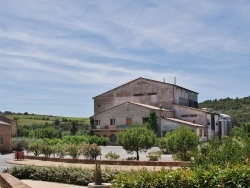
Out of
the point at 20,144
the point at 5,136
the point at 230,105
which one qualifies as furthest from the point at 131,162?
the point at 230,105

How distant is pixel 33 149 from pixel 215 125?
1343 inches

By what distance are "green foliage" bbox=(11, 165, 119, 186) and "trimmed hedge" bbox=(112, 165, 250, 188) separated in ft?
29.3

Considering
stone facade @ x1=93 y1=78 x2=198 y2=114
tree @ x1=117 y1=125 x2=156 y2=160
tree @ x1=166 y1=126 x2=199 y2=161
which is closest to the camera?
tree @ x1=166 y1=126 x2=199 y2=161

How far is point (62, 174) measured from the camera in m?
23.5

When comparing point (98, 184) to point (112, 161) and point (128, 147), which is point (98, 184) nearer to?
point (112, 161)

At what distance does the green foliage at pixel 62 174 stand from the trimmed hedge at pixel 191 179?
893 cm

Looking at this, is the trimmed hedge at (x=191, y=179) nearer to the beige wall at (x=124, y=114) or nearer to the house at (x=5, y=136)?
the house at (x=5, y=136)

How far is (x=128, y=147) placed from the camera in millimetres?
32625

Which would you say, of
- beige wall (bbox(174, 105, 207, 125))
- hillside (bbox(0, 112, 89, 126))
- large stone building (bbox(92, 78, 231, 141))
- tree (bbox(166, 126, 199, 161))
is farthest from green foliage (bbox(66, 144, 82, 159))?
hillside (bbox(0, 112, 89, 126))

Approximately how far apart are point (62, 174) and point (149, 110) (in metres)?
34.1

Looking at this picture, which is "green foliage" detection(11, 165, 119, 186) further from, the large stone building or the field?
the field

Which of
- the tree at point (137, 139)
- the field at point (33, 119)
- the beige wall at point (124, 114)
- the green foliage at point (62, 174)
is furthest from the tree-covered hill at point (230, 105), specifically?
the green foliage at point (62, 174)

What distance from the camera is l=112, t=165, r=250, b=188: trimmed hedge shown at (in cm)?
1066

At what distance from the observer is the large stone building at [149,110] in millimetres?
57344
